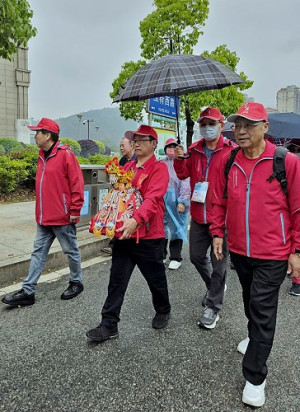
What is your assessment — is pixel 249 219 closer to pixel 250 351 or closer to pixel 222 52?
pixel 250 351

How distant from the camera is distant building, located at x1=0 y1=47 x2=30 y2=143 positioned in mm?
23438

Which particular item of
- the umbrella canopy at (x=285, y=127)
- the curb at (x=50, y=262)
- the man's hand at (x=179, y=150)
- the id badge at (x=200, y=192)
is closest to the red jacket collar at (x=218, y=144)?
the man's hand at (x=179, y=150)

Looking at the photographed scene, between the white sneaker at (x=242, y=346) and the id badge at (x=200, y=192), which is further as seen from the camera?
the id badge at (x=200, y=192)

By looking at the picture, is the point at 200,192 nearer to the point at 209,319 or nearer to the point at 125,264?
the point at 125,264

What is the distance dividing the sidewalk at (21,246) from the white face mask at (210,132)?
261 cm

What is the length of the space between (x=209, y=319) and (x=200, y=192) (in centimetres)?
114

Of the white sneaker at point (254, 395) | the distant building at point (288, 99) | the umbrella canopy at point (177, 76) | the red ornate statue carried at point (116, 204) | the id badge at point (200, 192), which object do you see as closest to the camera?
the white sneaker at point (254, 395)

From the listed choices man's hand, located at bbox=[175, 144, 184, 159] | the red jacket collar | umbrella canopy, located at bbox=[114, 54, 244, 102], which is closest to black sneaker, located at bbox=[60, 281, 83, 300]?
man's hand, located at bbox=[175, 144, 184, 159]

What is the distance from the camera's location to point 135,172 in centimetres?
285

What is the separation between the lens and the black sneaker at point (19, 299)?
11.2 feet

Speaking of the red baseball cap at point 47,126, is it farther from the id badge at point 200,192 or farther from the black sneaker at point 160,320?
the black sneaker at point 160,320

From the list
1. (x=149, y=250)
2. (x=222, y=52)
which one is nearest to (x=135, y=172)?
(x=149, y=250)

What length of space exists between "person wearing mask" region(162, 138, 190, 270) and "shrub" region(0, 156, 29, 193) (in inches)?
208

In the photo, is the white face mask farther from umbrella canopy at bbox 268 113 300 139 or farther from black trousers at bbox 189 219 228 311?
umbrella canopy at bbox 268 113 300 139
